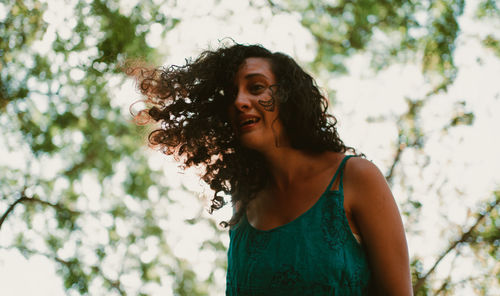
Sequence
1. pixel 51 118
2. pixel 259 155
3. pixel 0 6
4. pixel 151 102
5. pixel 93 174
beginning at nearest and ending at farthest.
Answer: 1. pixel 259 155
2. pixel 151 102
3. pixel 0 6
4. pixel 51 118
5. pixel 93 174

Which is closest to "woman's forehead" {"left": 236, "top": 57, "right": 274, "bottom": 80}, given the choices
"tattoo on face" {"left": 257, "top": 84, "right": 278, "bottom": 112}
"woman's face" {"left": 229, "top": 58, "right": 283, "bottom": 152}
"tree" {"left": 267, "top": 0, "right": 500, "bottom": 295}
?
"woman's face" {"left": 229, "top": 58, "right": 283, "bottom": 152}

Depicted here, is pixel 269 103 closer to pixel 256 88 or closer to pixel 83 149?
pixel 256 88

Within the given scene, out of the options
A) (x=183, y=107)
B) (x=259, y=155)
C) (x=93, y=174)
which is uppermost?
(x=93, y=174)

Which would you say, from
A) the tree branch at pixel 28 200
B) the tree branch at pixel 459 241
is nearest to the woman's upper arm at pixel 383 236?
the tree branch at pixel 459 241

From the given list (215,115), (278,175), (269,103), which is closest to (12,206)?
(215,115)

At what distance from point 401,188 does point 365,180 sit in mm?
2811

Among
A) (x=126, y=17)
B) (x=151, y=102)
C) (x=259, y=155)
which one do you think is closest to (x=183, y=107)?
(x=151, y=102)

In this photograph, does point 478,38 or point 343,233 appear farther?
point 478,38

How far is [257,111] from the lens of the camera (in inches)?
90.4

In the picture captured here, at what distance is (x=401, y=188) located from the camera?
465 cm

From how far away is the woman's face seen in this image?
228 centimetres

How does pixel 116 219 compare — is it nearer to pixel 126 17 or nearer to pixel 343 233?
pixel 126 17

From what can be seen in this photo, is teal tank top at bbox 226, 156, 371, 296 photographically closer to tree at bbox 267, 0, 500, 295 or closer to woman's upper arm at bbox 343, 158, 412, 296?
woman's upper arm at bbox 343, 158, 412, 296

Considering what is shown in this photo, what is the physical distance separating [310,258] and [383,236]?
1.04ft
